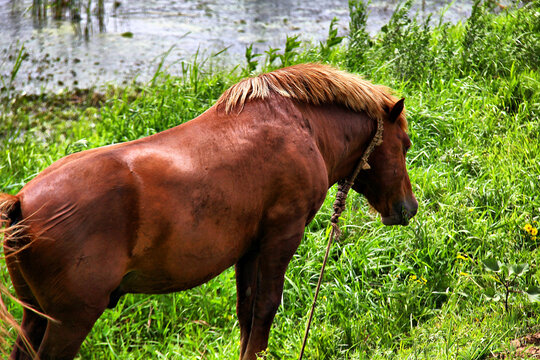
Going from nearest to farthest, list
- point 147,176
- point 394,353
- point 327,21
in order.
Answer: point 147,176
point 394,353
point 327,21

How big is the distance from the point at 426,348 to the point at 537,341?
2.23 feet

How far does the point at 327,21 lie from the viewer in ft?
28.1

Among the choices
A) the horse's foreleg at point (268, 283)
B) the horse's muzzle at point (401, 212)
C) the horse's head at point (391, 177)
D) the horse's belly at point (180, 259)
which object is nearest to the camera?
the horse's belly at point (180, 259)

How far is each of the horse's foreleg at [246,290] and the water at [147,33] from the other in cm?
383

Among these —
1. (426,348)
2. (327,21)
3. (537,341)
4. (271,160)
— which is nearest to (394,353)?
(426,348)

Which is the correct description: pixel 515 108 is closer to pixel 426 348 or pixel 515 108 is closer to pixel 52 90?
pixel 426 348

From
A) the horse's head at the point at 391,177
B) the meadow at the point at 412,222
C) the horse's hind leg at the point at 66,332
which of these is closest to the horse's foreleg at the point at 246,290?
the meadow at the point at 412,222

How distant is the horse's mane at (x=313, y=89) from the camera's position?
3.19 meters

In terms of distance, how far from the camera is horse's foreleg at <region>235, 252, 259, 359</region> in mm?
3352

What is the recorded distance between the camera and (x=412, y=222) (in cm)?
437

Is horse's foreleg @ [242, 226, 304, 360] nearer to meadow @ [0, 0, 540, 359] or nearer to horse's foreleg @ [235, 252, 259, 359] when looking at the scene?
horse's foreleg @ [235, 252, 259, 359]

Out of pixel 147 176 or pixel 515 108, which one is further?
pixel 515 108

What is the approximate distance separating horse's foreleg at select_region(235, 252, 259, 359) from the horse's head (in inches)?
32.3

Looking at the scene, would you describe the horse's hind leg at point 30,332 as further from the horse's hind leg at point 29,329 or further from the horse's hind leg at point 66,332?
the horse's hind leg at point 66,332
